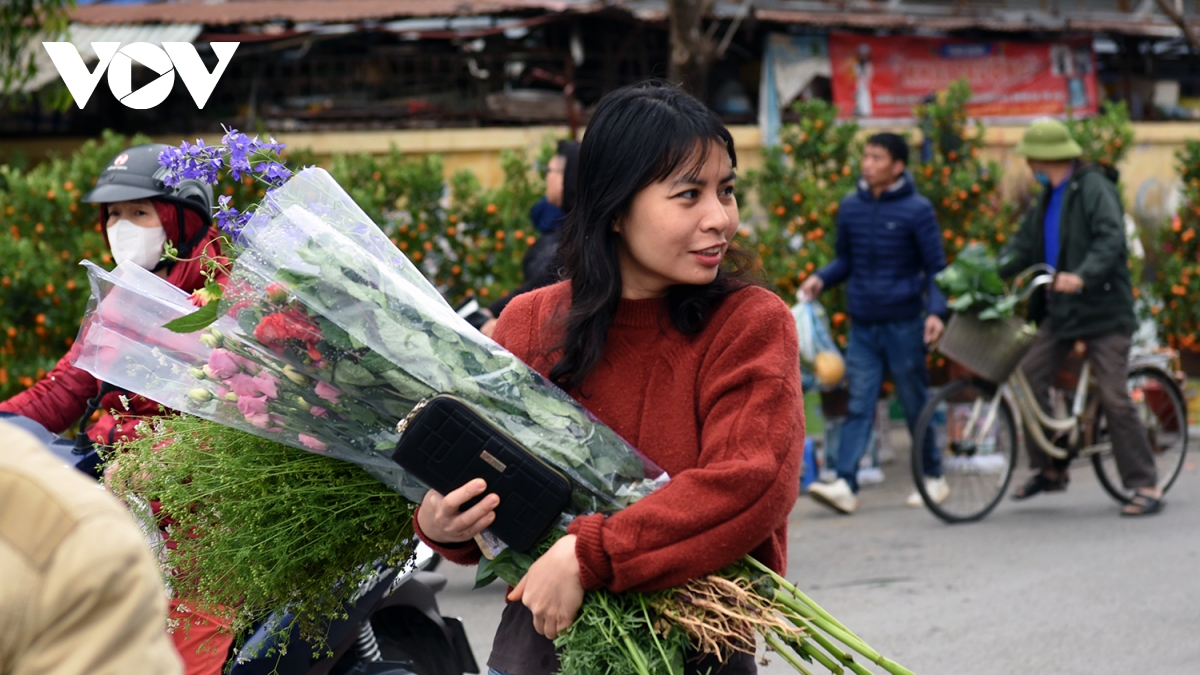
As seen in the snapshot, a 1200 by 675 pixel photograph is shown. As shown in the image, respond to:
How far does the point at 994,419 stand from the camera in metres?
7.19

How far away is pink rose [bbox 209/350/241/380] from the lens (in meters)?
2.19

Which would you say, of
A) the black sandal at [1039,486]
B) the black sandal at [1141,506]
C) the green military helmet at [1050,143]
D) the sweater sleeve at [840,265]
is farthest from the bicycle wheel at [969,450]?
the green military helmet at [1050,143]

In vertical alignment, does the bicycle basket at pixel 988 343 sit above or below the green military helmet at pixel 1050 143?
below

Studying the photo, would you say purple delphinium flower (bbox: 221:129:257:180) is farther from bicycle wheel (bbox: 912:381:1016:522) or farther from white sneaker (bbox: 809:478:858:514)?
white sneaker (bbox: 809:478:858:514)

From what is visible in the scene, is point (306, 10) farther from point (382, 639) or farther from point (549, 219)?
point (382, 639)

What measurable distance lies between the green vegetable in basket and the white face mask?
14.8 ft

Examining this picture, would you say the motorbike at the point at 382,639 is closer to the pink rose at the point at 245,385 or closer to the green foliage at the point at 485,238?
the pink rose at the point at 245,385

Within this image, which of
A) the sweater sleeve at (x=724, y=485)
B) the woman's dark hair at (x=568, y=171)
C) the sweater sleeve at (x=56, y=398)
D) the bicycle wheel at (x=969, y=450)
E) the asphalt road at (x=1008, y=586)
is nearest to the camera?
the sweater sleeve at (x=724, y=485)

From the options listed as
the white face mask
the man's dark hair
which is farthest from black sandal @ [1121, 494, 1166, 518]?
the white face mask

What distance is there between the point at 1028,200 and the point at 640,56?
4049 millimetres

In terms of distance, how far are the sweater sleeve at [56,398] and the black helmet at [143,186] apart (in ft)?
1.64

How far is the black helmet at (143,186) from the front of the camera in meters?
3.50

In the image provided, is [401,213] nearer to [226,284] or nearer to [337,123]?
[337,123]

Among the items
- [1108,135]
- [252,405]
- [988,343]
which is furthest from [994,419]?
[252,405]
